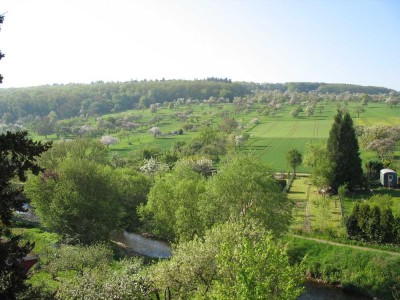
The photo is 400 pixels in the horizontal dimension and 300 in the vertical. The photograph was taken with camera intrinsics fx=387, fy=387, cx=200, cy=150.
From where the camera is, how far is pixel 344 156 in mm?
62250

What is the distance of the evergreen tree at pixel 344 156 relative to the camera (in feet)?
202

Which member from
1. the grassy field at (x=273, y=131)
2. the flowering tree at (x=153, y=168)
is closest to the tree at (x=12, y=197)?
the flowering tree at (x=153, y=168)

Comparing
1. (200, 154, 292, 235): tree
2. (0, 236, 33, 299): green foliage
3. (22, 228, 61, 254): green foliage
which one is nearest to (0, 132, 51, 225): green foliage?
(0, 236, 33, 299): green foliage

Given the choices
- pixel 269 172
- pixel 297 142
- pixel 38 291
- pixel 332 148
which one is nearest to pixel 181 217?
pixel 269 172

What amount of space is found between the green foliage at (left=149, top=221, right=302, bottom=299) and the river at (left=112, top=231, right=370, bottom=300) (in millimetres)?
11844

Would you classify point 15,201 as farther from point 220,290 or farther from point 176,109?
point 176,109

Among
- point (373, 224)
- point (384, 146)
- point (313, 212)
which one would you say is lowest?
point (313, 212)

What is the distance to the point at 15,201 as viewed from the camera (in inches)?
536

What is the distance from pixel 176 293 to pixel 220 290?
4797 mm

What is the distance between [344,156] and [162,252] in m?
33.9

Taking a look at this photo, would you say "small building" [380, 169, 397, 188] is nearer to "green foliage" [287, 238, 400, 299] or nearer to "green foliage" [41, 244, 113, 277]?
"green foliage" [287, 238, 400, 299]

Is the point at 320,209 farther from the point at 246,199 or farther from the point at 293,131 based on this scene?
the point at 293,131

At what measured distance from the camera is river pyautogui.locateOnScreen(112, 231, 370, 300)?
35.0 m

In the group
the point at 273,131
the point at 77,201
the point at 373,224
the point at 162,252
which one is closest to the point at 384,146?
the point at 373,224
